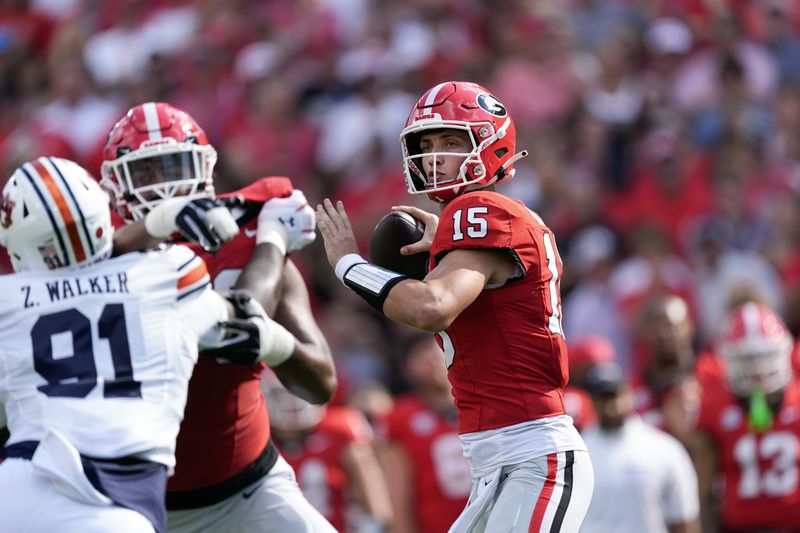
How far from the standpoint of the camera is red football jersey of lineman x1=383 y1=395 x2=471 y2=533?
7.67 meters

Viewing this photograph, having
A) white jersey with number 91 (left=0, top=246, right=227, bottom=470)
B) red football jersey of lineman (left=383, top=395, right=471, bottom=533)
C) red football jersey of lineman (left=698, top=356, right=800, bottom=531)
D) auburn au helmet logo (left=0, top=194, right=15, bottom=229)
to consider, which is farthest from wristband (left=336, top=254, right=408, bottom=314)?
red football jersey of lineman (left=698, top=356, right=800, bottom=531)

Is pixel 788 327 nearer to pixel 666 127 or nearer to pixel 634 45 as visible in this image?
pixel 666 127

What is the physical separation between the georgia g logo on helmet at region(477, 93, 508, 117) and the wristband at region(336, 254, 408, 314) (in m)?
0.65

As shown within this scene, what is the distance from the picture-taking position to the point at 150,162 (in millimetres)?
4762

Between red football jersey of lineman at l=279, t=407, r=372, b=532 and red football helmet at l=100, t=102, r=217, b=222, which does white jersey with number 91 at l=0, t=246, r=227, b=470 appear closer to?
red football helmet at l=100, t=102, r=217, b=222

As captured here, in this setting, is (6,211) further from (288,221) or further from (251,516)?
(251,516)

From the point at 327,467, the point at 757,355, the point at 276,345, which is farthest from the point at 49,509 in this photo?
the point at 757,355

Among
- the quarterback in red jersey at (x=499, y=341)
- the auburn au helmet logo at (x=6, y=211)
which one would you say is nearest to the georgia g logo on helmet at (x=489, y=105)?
the quarterback in red jersey at (x=499, y=341)

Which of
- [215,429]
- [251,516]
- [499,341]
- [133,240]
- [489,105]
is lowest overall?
[251,516]

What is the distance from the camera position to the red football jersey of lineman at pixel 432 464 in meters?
7.67

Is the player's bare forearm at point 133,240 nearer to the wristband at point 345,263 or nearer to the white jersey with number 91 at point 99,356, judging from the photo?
the white jersey with number 91 at point 99,356

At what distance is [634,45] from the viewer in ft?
33.4

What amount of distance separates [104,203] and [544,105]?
21.4 feet

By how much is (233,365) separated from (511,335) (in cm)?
109
